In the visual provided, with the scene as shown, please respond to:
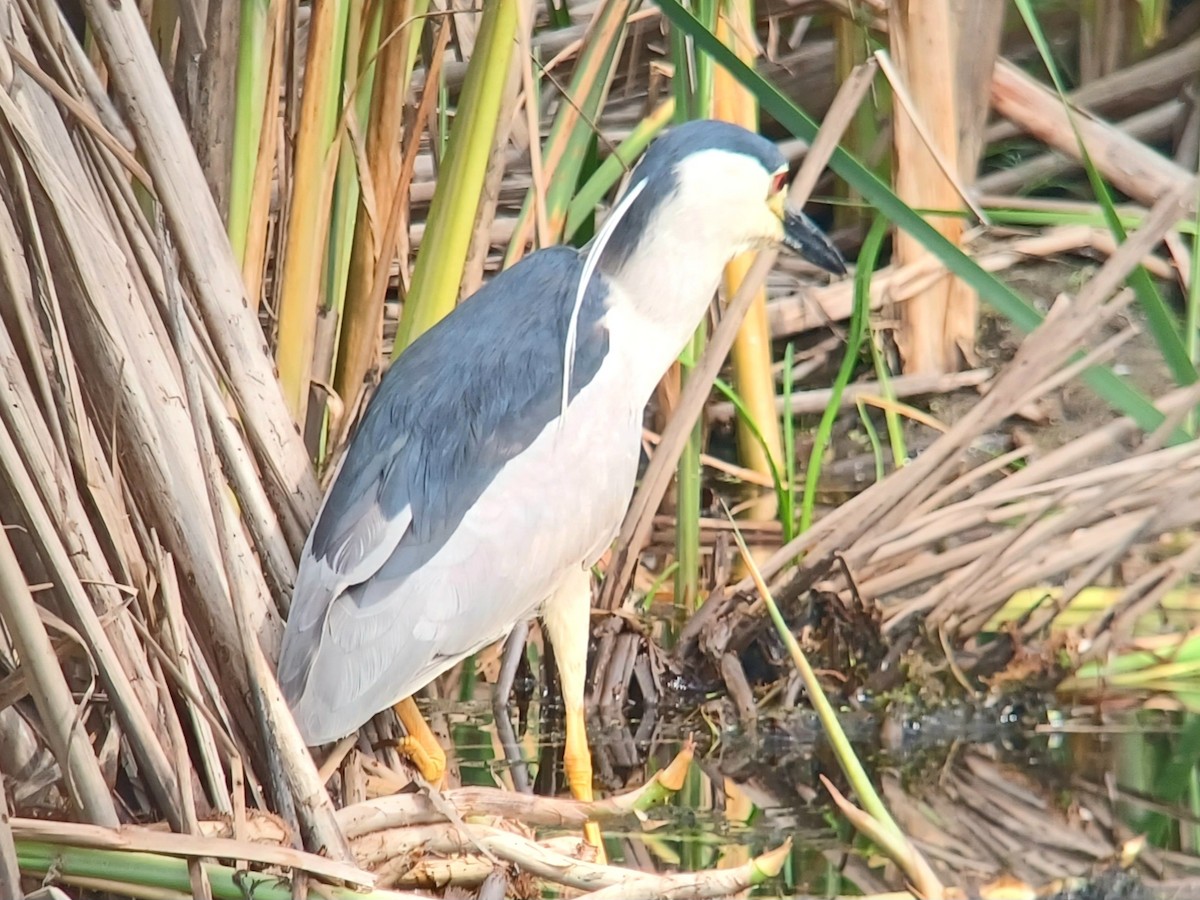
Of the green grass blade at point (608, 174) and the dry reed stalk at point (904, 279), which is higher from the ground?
the green grass blade at point (608, 174)

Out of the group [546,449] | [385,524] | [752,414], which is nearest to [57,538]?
[385,524]

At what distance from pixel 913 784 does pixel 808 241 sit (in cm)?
74

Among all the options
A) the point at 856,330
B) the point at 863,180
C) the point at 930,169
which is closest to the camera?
the point at 863,180

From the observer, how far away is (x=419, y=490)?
1.94 m

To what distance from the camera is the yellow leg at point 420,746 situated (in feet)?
6.44

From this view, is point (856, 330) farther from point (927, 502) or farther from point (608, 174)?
point (608, 174)

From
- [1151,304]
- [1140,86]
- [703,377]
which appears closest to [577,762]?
[703,377]

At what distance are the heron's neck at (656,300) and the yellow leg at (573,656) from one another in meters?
0.28

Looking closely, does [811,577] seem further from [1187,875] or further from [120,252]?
[120,252]

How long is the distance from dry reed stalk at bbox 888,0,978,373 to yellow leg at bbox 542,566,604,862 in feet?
3.68

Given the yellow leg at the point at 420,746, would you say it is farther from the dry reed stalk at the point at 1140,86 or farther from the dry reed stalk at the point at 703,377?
the dry reed stalk at the point at 1140,86

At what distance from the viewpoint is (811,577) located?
7.73 ft

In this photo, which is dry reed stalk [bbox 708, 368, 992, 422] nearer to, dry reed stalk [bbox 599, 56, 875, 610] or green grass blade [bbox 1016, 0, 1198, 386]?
dry reed stalk [bbox 599, 56, 875, 610]

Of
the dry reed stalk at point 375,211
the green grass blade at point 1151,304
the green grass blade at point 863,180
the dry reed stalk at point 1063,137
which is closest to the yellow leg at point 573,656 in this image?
the dry reed stalk at point 375,211
